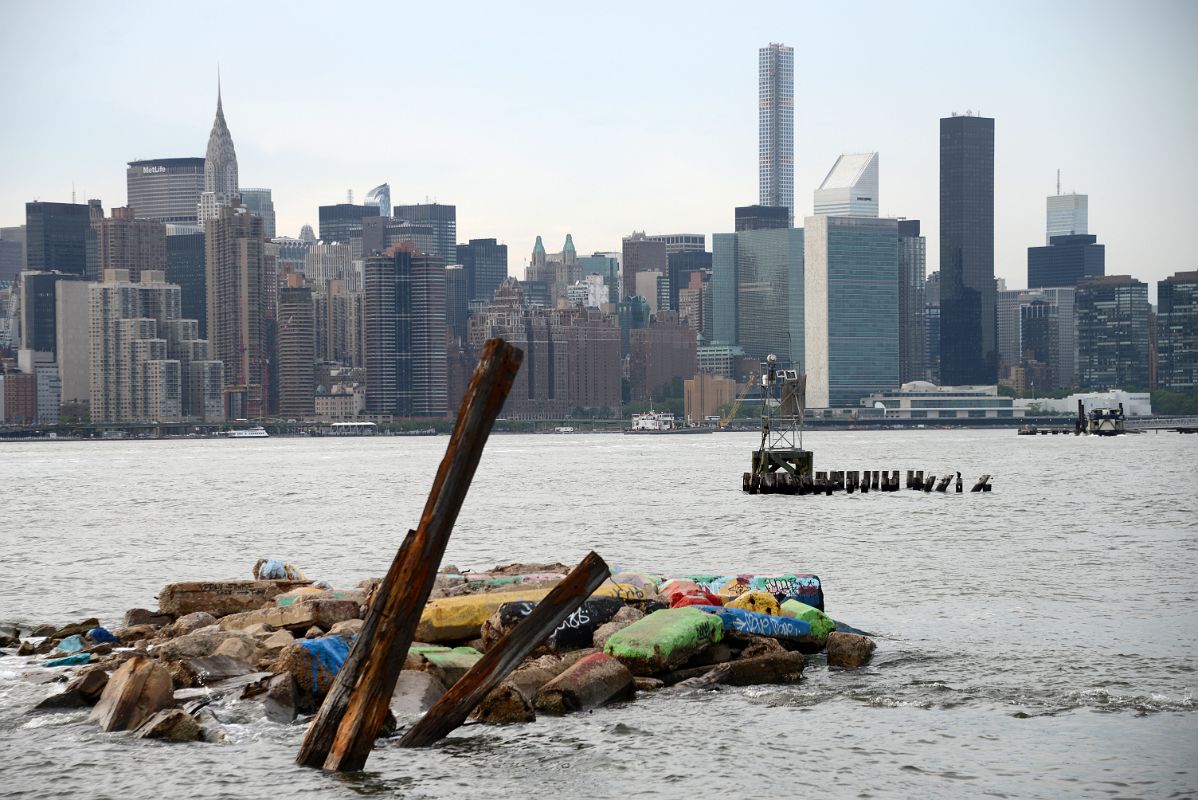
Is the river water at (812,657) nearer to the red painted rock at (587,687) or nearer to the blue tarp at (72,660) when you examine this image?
the red painted rock at (587,687)

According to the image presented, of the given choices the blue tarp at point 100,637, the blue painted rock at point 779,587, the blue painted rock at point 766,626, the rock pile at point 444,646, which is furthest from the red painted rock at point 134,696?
the blue painted rock at point 779,587

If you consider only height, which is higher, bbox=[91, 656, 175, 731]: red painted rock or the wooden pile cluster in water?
bbox=[91, 656, 175, 731]: red painted rock

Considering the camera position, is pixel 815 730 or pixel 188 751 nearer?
pixel 188 751

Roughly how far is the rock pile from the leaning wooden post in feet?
15.8

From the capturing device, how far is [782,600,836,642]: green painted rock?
91.5 ft

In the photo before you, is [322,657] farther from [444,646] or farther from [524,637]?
[524,637]

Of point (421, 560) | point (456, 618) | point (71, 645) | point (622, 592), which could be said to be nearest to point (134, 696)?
point (456, 618)

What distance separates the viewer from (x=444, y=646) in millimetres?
26281

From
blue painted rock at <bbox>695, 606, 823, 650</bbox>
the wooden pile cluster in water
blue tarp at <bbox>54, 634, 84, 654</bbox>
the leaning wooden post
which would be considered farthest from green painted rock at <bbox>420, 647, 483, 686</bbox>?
the wooden pile cluster in water

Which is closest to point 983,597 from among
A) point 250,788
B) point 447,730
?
point 447,730

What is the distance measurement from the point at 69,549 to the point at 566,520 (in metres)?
22.6

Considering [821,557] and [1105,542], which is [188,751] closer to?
[821,557]

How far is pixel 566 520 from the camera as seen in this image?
70.6 metres

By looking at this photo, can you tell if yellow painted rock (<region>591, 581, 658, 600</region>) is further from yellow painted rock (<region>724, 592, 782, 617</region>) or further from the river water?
the river water
